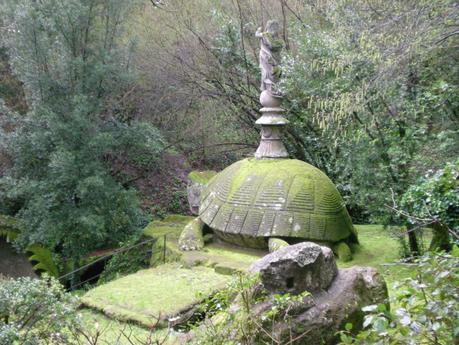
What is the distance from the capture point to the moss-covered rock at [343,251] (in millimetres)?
6559

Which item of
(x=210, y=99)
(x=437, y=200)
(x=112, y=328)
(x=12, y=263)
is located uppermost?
(x=210, y=99)

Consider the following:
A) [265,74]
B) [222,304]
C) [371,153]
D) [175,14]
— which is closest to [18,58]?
[265,74]

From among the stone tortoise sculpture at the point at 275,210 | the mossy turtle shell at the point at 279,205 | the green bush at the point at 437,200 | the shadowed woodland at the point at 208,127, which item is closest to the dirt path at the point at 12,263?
the shadowed woodland at the point at 208,127

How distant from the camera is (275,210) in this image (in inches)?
261

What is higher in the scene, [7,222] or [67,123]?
[67,123]

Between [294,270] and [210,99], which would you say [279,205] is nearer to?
[294,270]

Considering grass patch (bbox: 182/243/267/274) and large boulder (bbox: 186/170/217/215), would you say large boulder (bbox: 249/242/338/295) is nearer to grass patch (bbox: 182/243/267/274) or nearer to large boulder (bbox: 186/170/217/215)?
grass patch (bbox: 182/243/267/274)

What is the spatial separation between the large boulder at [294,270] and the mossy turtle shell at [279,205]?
279cm

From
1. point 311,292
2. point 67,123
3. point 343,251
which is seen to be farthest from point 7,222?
point 311,292

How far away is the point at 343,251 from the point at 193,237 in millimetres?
2248

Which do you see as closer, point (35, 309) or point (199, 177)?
point (35, 309)

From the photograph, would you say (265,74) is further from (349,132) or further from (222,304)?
(222,304)

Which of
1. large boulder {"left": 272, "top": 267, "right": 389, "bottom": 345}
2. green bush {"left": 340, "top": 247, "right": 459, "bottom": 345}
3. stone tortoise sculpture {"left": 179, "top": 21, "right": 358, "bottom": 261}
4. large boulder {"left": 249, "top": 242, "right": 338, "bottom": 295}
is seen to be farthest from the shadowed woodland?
stone tortoise sculpture {"left": 179, "top": 21, "right": 358, "bottom": 261}

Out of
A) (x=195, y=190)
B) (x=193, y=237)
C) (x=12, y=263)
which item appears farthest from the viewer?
(x=12, y=263)
